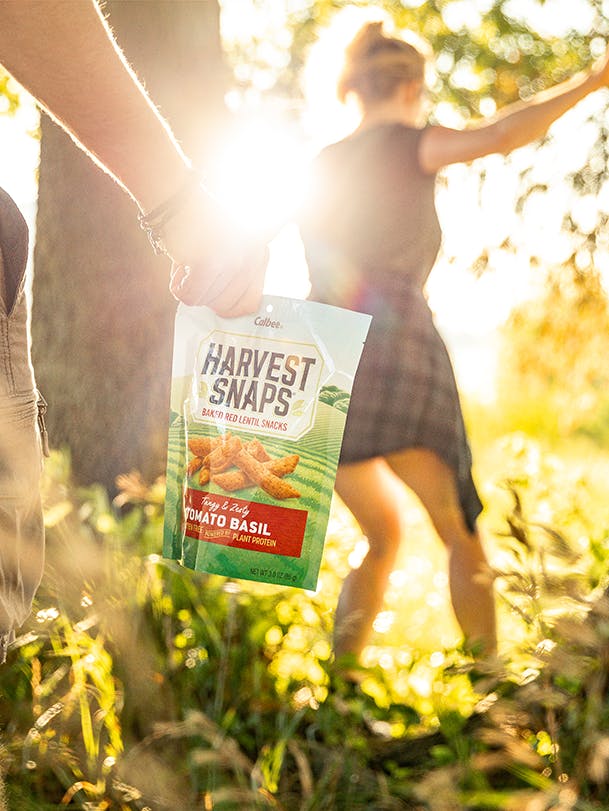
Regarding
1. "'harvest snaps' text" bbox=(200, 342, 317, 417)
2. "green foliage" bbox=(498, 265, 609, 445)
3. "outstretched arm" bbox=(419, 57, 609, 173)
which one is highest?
"outstretched arm" bbox=(419, 57, 609, 173)

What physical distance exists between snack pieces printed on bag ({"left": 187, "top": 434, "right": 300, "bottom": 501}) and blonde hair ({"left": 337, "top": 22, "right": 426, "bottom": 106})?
1.63 meters

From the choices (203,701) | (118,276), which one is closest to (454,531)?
(203,701)

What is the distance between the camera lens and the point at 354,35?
9.52 feet

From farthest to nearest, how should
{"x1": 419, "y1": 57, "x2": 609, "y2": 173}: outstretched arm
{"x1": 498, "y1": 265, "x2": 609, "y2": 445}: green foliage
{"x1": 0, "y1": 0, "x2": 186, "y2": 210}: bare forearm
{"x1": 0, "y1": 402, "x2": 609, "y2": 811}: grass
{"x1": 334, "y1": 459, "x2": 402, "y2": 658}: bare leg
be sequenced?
{"x1": 498, "y1": 265, "x2": 609, "y2": 445}: green foliage < {"x1": 334, "y1": 459, "x2": 402, "y2": 658}: bare leg < {"x1": 419, "y1": 57, "x2": 609, "y2": 173}: outstretched arm < {"x1": 0, "y1": 402, "x2": 609, "y2": 811}: grass < {"x1": 0, "y1": 0, "x2": 186, "y2": 210}: bare forearm

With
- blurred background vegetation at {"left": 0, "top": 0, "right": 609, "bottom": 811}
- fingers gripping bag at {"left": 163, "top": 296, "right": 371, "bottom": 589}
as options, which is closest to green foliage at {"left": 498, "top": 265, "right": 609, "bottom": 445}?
blurred background vegetation at {"left": 0, "top": 0, "right": 609, "bottom": 811}

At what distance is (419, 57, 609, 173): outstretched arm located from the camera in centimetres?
246

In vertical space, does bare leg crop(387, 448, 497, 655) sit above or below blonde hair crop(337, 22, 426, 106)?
below

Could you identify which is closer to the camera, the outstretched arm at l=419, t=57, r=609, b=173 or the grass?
the grass

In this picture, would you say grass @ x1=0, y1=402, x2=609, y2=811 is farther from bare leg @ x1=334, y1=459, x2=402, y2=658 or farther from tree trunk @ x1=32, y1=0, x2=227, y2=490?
tree trunk @ x1=32, y1=0, x2=227, y2=490

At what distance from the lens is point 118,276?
9.34ft

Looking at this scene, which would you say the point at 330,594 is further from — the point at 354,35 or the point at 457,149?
the point at 354,35

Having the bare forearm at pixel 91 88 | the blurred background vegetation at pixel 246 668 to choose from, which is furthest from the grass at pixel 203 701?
the bare forearm at pixel 91 88

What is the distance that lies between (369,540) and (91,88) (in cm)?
173

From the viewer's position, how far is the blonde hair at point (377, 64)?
108 inches
